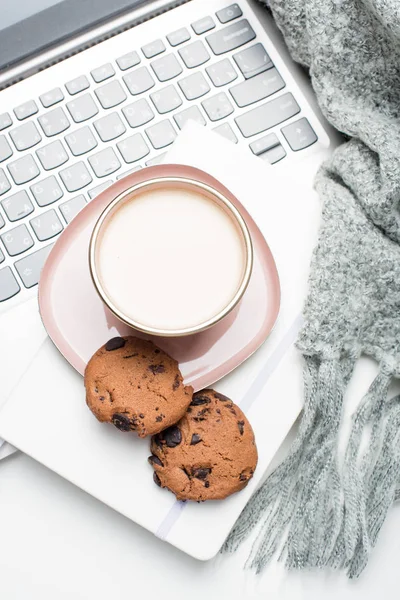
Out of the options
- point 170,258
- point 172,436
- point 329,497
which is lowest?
point 329,497

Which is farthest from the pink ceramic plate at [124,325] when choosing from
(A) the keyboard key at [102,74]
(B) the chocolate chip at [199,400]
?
(A) the keyboard key at [102,74]

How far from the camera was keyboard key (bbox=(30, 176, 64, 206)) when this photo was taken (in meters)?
0.56

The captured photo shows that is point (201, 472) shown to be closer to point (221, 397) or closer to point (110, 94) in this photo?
point (221, 397)

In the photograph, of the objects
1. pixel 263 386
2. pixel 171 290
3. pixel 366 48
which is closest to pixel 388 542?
pixel 263 386

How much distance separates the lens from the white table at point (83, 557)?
554 millimetres

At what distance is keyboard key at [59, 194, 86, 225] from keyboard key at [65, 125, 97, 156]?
0.04 m

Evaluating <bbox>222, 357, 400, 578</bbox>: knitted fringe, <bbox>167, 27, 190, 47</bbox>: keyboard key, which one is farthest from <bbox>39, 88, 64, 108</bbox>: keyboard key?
<bbox>222, 357, 400, 578</bbox>: knitted fringe

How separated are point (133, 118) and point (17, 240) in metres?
0.14

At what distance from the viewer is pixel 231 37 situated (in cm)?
58

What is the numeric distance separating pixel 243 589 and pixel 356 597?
0.31 feet

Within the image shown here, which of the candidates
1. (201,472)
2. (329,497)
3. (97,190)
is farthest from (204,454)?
(97,190)

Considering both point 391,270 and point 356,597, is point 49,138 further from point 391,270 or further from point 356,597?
point 356,597

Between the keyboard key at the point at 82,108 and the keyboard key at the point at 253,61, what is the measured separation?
12 centimetres

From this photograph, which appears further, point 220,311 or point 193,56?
point 193,56
